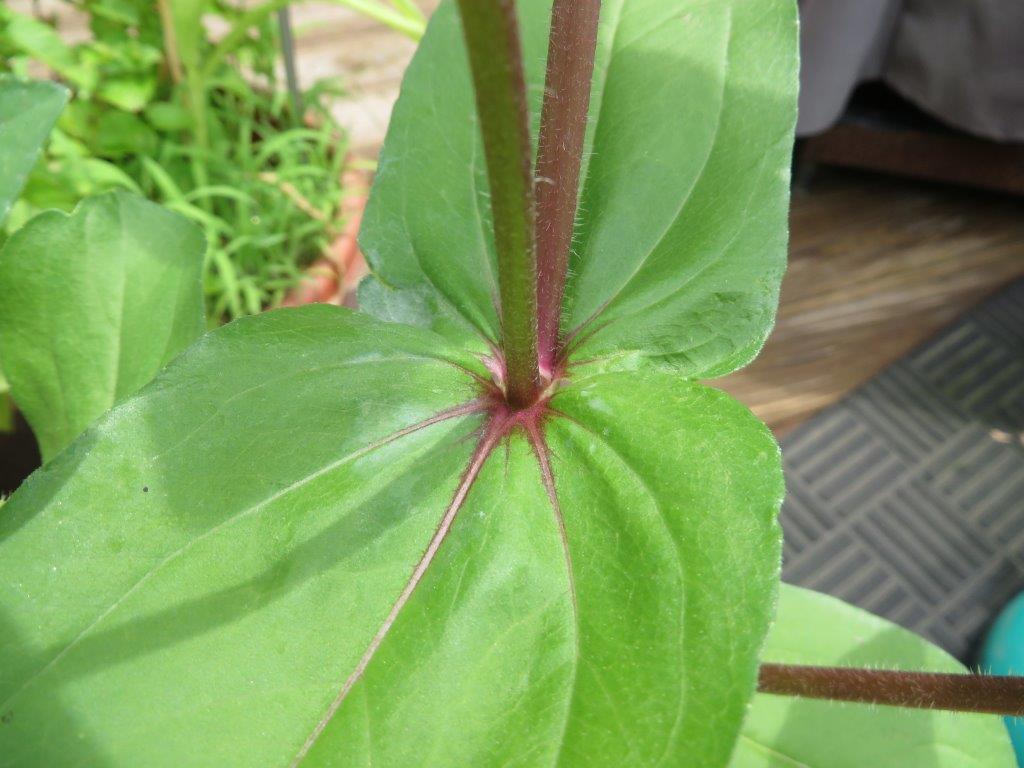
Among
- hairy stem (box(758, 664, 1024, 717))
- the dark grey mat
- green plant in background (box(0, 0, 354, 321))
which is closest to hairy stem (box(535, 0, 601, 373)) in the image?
hairy stem (box(758, 664, 1024, 717))

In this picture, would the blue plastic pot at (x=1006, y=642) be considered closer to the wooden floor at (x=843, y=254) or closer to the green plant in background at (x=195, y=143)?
the wooden floor at (x=843, y=254)

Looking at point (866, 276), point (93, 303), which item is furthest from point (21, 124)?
point (866, 276)

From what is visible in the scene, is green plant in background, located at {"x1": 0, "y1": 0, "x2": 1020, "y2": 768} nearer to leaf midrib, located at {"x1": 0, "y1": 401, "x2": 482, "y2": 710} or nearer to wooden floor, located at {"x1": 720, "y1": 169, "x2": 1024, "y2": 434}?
leaf midrib, located at {"x1": 0, "y1": 401, "x2": 482, "y2": 710}

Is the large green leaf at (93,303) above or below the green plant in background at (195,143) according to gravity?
above

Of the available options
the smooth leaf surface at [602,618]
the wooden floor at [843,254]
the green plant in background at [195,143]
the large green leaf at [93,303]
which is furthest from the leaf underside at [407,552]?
the wooden floor at [843,254]

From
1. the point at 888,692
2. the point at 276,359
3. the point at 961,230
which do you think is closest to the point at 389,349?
the point at 276,359
